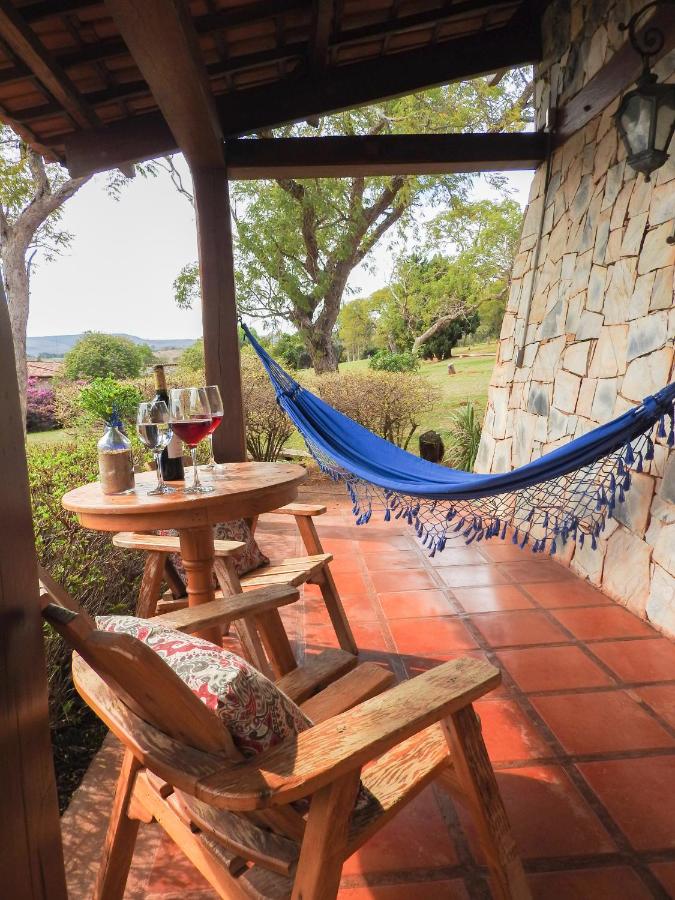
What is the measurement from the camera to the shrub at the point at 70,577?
155 cm

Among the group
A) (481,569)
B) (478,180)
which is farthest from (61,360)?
(481,569)

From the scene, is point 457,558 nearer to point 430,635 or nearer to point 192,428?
point 430,635

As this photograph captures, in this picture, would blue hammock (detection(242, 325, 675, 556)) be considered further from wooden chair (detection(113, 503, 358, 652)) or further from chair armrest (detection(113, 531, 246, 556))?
chair armrest (detection(113, 531, 246, 556))

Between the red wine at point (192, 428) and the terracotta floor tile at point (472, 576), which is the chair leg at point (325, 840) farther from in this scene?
the terracotta floor tile at point (472, 576)

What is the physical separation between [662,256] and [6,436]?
2434 millimetres

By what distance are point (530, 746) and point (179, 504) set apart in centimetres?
96

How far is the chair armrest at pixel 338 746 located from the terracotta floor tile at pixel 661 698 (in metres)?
1.04

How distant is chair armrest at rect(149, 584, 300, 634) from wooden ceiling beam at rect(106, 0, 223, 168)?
55.6 inches

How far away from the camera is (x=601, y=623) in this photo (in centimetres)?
214

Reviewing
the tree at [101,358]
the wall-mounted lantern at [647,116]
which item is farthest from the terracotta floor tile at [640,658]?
the tree at [101,358]

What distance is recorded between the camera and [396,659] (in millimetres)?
1946

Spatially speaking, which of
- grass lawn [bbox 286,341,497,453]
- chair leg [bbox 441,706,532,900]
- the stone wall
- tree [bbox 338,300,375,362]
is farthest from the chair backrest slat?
tree [bbox 338,300,375,362]

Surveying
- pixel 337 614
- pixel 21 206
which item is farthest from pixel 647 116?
pixel 21 206

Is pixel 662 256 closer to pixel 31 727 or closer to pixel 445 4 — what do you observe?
pixel 445 4
